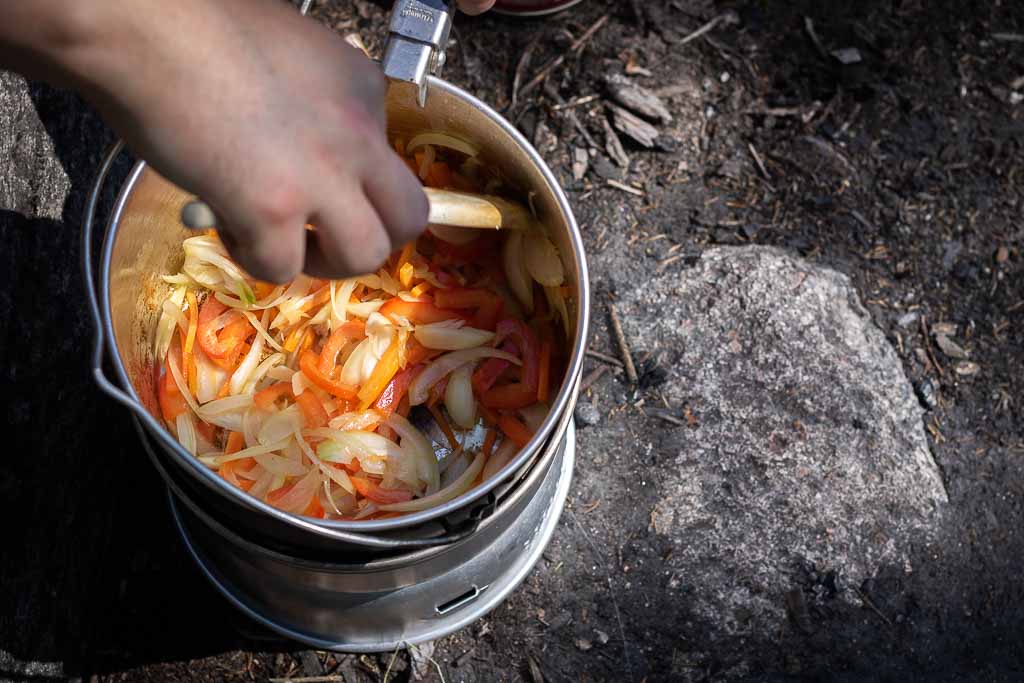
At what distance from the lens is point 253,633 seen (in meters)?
2.30

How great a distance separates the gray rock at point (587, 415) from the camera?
8.16 feet

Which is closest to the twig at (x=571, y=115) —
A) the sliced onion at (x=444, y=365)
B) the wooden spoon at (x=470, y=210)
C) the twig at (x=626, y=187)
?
the twig at (x=626, y=187)

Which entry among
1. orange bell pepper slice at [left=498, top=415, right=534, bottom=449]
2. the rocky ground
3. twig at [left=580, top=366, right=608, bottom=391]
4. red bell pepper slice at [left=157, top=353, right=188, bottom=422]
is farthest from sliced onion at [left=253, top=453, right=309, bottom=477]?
twig at [left=580, top=366, right=608, bottom=391]

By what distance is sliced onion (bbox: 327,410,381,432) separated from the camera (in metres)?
1.94

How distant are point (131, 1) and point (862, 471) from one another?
2199mm

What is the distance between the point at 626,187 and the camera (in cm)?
274

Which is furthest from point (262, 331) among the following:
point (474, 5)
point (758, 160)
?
point (758, 160)

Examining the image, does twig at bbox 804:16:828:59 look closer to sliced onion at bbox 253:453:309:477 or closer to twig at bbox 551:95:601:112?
twig at bbox 551:95:601:112

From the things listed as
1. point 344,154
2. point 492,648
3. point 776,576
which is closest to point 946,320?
point 776,576

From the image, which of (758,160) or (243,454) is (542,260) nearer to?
(243,454)

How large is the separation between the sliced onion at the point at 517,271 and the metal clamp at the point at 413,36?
1.69ft

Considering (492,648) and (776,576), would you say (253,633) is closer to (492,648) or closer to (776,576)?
(492,648)

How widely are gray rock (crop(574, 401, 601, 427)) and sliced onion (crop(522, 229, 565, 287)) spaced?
599 millimetres

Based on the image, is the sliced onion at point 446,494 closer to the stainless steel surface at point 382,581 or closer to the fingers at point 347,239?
the stainless steel surface at point 382,581
